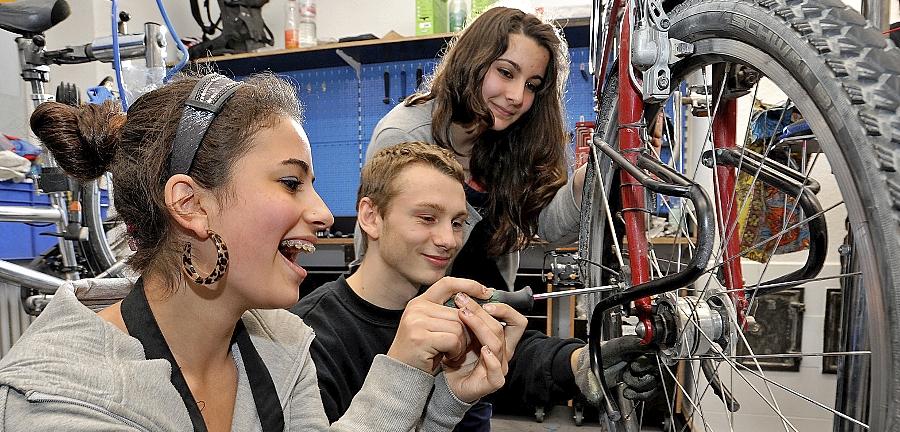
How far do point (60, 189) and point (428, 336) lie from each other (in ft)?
5.28

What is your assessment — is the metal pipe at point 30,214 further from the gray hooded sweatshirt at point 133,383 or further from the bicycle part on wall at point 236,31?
the bicycle part on wall at point 236,31

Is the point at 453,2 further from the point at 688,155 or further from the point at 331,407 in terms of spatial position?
the point at 331,407

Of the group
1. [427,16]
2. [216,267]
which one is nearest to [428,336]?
[216,267]

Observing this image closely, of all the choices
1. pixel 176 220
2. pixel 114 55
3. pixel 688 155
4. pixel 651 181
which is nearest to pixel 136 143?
pixel 176 220

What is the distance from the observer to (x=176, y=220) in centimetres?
66

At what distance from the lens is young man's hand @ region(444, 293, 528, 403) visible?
74cm

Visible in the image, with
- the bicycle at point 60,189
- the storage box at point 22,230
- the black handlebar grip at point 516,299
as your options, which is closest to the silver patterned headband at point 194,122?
the black handlebar grip at point 516,299

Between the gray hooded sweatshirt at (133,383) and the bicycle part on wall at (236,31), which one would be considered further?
the bicycle part on wall at (236,31)

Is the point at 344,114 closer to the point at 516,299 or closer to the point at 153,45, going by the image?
the point at 153,45

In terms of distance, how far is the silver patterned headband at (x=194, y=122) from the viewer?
0.65 meters

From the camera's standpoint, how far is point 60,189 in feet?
5.96

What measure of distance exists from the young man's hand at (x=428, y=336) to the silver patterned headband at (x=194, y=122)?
31cm

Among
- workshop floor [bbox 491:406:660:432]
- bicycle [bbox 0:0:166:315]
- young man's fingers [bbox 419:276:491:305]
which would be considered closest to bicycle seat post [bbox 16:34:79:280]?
bicycle [bbox 0:0:166:315]

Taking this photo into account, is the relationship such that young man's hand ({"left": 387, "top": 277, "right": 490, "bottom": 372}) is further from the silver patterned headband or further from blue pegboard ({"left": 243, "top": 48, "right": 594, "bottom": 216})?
blue pegboard ({"left": 243, "top": 48, "right": 594, "bottom": 216})
